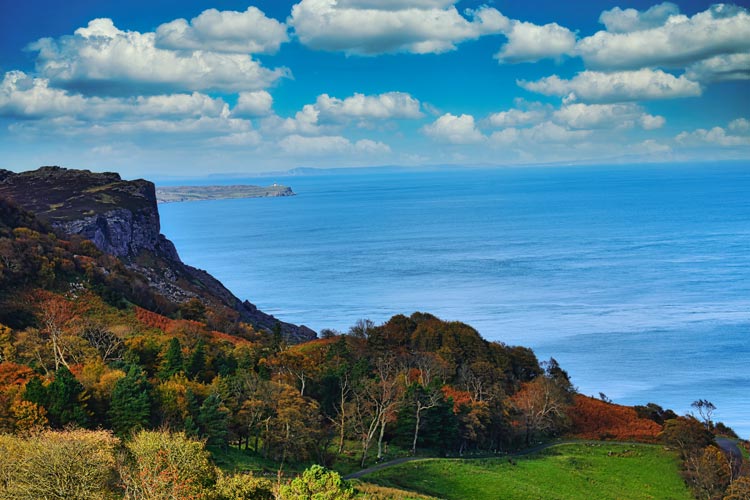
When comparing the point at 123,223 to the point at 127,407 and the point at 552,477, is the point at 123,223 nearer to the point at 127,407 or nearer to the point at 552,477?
the point at 127,407

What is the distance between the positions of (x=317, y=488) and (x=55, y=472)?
10413 mm

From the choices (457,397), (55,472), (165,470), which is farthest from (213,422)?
(457,397)

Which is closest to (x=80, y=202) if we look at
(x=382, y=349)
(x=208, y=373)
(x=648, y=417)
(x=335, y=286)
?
(x=335, y=286)

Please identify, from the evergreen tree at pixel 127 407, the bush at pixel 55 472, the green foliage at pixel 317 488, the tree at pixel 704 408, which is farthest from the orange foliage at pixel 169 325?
the tree at pixel 704 408

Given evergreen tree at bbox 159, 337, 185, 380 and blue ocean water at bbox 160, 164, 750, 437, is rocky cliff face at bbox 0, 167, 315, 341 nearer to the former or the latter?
blue ocean water at bbox 160, 164, 750, 437

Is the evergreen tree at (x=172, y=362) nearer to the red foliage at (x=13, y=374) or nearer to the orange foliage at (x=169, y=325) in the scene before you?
the red foliage at (x=13, y=374)

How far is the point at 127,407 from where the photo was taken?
1774 inches

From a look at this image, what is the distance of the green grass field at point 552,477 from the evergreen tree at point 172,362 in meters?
19.6

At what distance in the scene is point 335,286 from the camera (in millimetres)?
154750

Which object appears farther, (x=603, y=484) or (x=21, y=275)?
(x=21, y=275)

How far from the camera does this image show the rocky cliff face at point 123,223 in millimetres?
121062

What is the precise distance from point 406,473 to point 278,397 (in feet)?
36.8

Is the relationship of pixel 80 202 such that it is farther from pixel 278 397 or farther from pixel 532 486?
pixel 532 486

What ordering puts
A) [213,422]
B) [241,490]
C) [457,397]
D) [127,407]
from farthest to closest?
[457,397] < [213,422] < [127,407] < [241,490]
